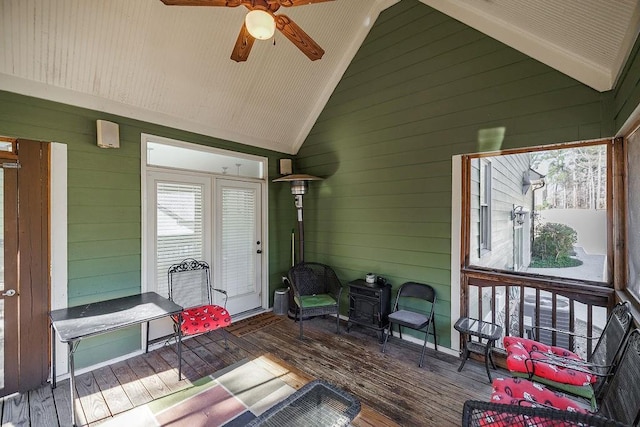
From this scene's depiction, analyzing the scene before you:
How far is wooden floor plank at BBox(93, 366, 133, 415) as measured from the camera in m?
2.31

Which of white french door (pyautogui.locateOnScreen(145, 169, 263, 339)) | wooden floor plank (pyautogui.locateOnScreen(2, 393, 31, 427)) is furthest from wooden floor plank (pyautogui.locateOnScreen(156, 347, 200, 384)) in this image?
wooden floor plank (pyautogui.locateOnScreen(2, 393, 31, 427))

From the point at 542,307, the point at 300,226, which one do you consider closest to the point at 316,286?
the point at 300,226

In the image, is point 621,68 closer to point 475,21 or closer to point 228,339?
point 475,21

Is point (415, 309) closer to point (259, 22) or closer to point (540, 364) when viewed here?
point (540, 364)

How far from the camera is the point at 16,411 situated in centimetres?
225

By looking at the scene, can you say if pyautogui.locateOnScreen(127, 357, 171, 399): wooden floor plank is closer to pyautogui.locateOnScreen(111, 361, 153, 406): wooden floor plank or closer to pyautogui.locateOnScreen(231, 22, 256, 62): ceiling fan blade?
pyautogui.locateOnScreen(111, 361, 153, 406): wooden floor plank

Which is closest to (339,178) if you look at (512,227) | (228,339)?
(512,227)

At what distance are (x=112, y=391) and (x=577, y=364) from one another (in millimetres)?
3693

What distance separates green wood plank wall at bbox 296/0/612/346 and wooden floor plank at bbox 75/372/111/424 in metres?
2.92

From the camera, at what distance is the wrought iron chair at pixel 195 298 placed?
2937 millimetres

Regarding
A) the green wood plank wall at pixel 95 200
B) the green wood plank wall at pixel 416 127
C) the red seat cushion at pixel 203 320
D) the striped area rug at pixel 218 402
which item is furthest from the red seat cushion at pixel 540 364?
the green wood plank wall at pixel 95 200

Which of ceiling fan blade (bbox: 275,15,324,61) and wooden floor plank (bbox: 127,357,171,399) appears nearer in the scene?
ceiling fan blade (bbox: 275,15,324,61)

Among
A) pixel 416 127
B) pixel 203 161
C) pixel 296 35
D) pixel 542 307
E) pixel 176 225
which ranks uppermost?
pixel 296 35

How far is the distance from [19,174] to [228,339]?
2.66 m
